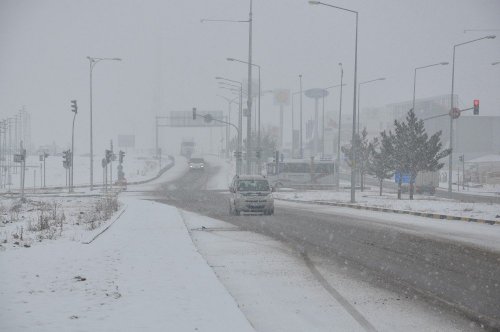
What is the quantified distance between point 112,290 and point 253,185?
1719cm

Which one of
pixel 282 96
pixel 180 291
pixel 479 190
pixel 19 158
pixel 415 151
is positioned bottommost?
pixel 479 190

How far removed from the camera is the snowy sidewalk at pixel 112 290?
6535 millimetres

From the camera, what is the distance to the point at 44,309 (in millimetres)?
6973

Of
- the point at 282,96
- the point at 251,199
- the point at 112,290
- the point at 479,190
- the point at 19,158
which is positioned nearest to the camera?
the point at 112,290

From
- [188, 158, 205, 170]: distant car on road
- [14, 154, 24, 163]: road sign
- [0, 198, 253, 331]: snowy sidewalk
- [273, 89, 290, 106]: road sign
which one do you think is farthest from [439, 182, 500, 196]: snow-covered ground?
[273, 89, 290, 106]: road sign

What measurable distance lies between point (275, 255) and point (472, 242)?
5.32m

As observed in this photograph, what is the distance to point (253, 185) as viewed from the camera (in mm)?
25188

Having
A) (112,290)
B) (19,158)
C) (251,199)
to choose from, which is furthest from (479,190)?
(112,290)

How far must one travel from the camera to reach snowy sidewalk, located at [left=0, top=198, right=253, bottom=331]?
6535mm

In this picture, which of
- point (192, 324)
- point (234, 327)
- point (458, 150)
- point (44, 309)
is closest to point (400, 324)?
point (234, 327)

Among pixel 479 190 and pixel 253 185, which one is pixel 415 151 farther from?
pixel 479 190

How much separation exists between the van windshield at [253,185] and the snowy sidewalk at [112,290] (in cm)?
1197

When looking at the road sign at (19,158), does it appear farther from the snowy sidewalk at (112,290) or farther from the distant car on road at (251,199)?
the snowy sidewalk at (112,290)

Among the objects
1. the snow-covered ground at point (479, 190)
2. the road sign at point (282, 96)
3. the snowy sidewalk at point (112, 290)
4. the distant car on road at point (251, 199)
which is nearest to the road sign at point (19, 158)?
the distant car on road at point (251, 199)
